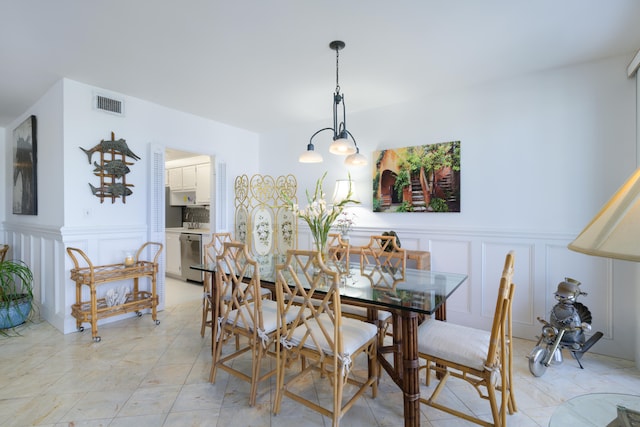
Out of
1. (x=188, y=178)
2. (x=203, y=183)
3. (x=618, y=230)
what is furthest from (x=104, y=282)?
(x=618, y=230)

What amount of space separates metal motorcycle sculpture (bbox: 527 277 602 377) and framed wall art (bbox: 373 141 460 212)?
1.21 meters

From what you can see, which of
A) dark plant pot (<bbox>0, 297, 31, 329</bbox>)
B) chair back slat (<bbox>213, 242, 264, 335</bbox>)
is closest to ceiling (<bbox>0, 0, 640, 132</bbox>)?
chair back slat (<bbox>213, 242, 264, 335</bbox>)

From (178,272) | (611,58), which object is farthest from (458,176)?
(178,272)

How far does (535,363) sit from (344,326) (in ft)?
5.06

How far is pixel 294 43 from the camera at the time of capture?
7.72ft

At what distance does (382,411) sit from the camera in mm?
1859

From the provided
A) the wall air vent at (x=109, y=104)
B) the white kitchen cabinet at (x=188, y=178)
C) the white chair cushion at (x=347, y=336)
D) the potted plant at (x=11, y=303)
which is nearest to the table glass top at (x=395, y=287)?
the white chair cushion at (x=347, y=336)

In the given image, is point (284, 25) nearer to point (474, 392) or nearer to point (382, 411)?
point (382, 411)

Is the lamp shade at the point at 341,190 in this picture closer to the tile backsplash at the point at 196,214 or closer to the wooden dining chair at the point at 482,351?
the wooden dining chair at the point at 482,351

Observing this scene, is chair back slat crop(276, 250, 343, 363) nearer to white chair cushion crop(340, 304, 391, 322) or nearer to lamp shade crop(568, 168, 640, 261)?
white chair cushion crop(340, 304, 391, 322)

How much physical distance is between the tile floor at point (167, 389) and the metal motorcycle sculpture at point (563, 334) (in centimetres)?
10

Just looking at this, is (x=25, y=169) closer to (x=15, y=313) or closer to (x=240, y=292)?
(x=15, y=313)

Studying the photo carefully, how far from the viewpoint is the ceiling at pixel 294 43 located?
1.96 meters

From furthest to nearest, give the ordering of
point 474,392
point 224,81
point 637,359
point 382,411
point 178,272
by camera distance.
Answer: point 178,272 < point 224,81 < point 637,359 < point 474,392 < point 382,411
